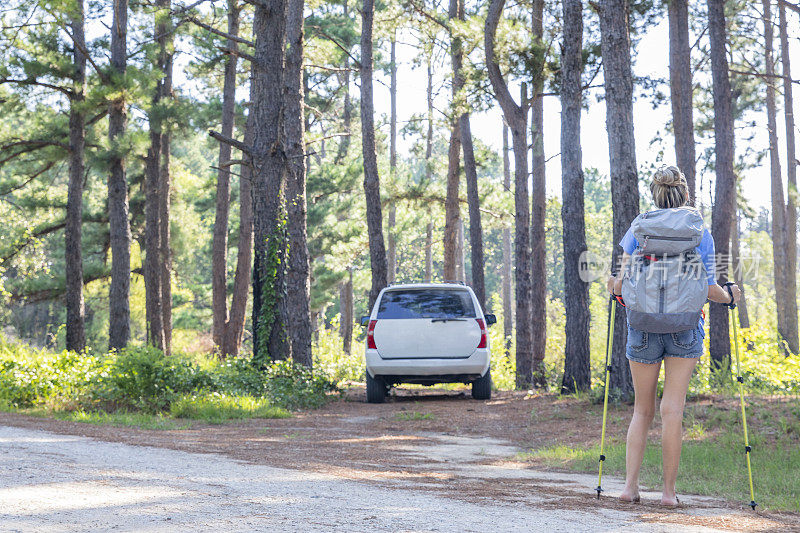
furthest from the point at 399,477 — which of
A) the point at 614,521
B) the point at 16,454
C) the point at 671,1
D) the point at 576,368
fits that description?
the point at 671,1

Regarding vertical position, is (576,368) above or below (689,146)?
below

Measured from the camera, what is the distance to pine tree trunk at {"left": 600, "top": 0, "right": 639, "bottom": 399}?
37.4 ft

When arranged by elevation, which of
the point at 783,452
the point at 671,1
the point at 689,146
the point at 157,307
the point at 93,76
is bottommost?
the point at 783,452

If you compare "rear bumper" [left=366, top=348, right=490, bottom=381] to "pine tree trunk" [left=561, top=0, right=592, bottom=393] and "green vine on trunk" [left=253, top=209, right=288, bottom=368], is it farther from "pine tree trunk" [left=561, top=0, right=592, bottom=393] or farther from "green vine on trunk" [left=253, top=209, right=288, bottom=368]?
"green vine on trunk" [left=253, top=209, right=288, bottom=368]

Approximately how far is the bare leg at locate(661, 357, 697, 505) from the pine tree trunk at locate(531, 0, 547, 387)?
12.8 meters

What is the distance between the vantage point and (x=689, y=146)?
772 inches

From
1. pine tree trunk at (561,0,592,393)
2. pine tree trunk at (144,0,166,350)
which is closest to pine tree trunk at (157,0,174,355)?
pine tree trunk at (144,0,166,350)

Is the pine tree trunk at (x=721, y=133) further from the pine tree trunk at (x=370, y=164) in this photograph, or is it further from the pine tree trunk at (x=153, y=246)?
the pine tree trunk at (x=153, y=246)

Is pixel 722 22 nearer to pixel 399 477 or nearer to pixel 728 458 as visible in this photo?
pixel 728 458

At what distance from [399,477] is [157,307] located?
19.0 metres

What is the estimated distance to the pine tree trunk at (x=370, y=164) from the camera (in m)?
20.7

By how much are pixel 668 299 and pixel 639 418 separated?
0.88m

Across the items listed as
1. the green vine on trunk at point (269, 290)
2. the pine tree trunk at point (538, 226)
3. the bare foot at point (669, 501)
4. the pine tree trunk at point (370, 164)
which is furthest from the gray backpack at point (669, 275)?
the pine tree trunk at point (370, 164)

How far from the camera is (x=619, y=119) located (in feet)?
37.9
